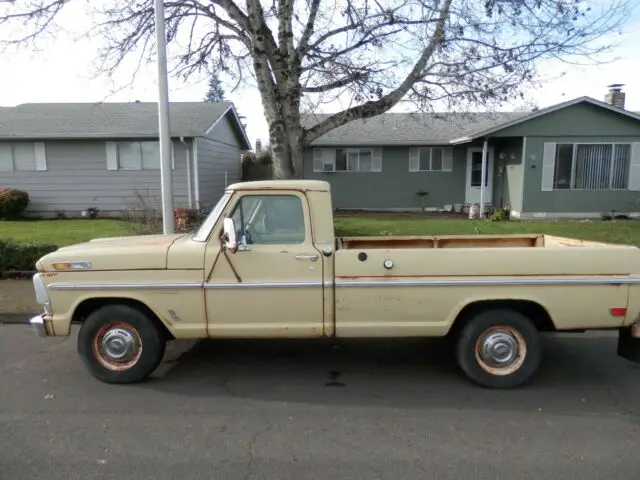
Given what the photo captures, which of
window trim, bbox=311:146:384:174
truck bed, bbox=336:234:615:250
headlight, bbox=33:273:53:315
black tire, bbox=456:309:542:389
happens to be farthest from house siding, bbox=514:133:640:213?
headlight, bbox=33:273:53:315

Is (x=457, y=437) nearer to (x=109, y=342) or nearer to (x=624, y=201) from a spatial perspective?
(x=109, y=342)

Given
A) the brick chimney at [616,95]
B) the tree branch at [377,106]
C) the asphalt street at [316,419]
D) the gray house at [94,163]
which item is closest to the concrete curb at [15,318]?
the asphalt street at [316,419]

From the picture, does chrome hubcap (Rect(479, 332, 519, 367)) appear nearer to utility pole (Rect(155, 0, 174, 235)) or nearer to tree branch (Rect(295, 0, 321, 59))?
utility pole (Rect(155, 0, 174, 235))

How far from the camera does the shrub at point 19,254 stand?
897 centimetres

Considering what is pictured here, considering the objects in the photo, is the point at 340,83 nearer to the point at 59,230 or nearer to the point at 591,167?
the point at 59,230

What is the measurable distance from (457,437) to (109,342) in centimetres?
307

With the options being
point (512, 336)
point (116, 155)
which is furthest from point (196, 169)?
point (512, 336)

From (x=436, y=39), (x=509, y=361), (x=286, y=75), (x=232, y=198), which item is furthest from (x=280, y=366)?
(x=436, y=39)

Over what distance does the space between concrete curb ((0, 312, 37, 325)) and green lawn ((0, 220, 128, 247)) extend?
4.56 m

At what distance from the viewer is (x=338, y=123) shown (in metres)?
11.6

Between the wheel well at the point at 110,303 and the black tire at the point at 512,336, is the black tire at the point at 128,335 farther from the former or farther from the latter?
A: the black tire at the point at 512,336

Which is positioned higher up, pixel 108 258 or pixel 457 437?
pixel 108 258

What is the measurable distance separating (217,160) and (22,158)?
7240mm

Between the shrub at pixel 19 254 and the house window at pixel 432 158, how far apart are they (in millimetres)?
15922
